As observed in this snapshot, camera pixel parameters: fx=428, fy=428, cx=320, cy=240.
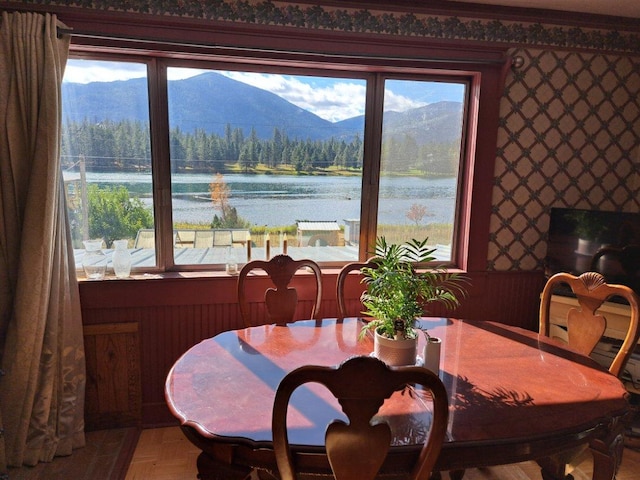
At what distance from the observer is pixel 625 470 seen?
224 cm

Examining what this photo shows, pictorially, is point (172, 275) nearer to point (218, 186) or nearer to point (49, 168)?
point (218, 186)

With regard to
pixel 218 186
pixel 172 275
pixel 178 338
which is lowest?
pixel 178 338

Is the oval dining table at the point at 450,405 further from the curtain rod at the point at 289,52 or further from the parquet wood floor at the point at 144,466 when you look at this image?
the curtain rod at the point at 289,52

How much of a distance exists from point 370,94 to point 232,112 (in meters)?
0.87

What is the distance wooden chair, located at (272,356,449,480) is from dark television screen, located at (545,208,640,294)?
2.12 meters

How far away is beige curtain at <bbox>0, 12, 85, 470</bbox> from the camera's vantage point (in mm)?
2041

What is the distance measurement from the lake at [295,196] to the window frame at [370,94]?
0.23 feet

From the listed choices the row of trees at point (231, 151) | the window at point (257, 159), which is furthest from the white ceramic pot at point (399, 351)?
the row of trees at point (231, 151)

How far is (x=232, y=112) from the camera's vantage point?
2572 mm

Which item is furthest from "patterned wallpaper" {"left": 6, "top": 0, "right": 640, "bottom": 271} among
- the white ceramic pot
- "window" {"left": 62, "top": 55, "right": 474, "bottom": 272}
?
the white ceramic pot

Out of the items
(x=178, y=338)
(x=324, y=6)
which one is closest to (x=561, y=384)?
(x=178, y=338)

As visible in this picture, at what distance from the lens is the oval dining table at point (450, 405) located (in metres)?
1.17

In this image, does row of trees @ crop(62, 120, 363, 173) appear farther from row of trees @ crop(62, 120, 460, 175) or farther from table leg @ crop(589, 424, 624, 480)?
table leg @ crop(589, 424, 624, 480)

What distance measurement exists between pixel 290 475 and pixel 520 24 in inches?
111
